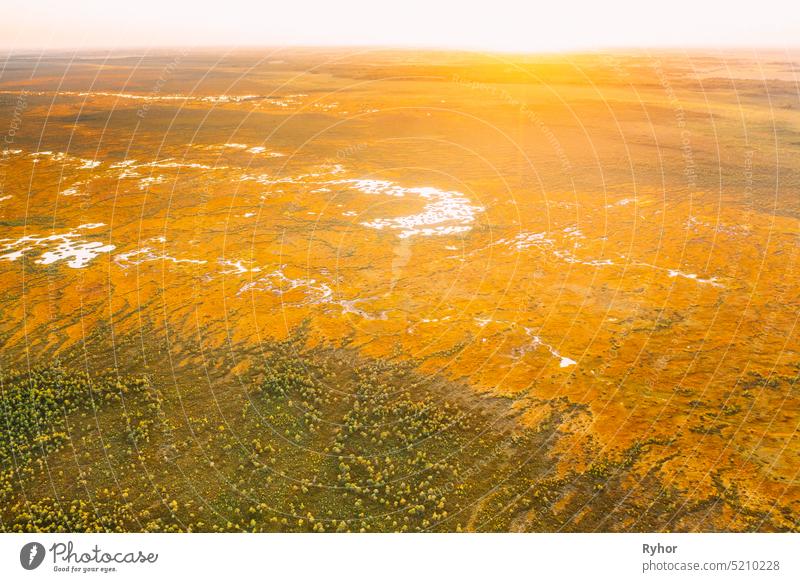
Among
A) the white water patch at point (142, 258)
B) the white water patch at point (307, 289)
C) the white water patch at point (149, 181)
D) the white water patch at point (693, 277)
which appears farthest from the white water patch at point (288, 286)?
the white water patch at point (149, 181)

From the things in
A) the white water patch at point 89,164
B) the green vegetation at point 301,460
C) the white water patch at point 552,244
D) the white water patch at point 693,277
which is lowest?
the green vegetation at point 301,460

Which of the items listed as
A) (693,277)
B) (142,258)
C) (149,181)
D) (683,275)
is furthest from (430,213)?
(149,181)

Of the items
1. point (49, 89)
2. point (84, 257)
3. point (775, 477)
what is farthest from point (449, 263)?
point (49, 89)

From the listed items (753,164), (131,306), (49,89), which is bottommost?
(131,306)
